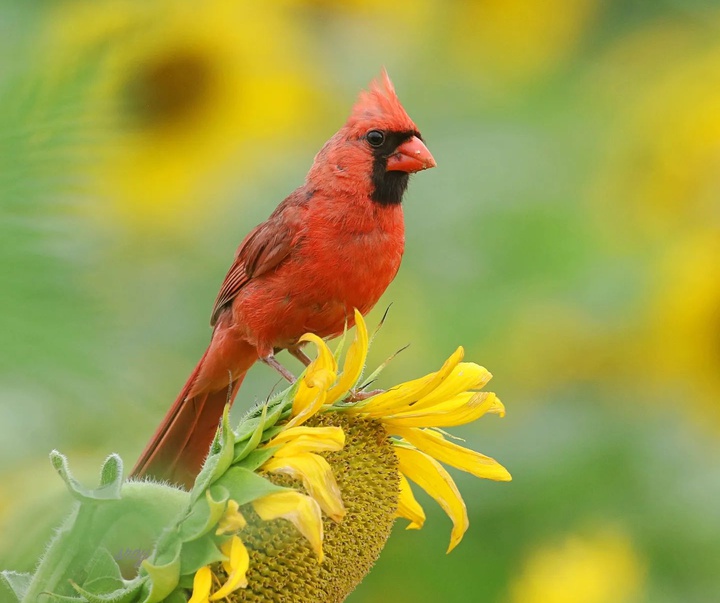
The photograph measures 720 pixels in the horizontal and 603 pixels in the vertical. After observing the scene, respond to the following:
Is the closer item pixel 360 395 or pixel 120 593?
pixel 120 593

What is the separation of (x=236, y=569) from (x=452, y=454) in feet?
1.20

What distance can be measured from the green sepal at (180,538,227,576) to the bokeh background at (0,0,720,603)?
48cm

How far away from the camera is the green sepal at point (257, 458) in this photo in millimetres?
934

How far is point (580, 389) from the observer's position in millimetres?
1900

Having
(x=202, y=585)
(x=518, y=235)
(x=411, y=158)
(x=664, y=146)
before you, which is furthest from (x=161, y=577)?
(x=664, y=146)

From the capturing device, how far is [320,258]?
54.1 inches

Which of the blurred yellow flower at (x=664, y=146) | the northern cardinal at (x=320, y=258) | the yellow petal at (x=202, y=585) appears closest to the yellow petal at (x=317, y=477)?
the yellow petal at (x=202, y=585)

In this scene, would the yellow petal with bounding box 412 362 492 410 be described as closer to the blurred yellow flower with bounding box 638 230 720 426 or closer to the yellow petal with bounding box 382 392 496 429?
the yellow petal with bounding box 382 392 496 429

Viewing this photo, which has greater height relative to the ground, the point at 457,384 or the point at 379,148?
the point at 379,148

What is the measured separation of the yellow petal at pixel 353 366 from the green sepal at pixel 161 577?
226 mm

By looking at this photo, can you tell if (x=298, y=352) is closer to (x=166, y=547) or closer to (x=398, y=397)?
(x=398, y=397)

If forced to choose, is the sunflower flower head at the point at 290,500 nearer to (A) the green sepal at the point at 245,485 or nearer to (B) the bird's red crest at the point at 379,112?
(A) the green sepal at the point at 245,485

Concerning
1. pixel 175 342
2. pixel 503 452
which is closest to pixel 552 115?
pixel 503 452

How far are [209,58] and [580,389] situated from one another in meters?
0.90
